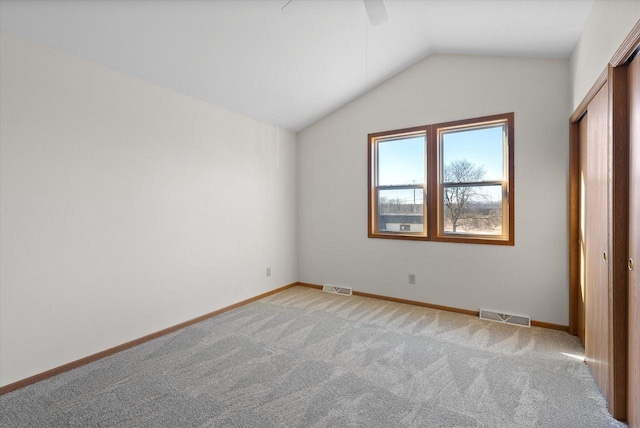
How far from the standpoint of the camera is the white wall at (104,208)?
7.22ft

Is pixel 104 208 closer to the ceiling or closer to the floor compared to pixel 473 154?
closer to the floor

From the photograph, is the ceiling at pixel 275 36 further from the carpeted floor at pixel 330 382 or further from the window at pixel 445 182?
the carpeted floor at pixel 330 382

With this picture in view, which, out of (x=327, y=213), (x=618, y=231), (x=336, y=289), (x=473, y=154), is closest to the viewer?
(x=618, y=231)

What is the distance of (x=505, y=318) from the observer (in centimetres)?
340

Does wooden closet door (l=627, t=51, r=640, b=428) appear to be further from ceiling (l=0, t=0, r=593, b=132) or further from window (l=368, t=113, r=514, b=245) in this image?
window (l=368, t=113, r=514, b=245)

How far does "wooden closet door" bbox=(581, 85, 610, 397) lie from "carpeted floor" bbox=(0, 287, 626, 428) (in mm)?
239

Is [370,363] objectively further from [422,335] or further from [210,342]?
[210,342]

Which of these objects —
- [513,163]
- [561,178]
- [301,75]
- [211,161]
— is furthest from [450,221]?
[211,161]

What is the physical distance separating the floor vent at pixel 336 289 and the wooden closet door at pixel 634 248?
3.09 meters

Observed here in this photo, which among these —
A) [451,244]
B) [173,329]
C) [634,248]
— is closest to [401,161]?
[451,244]

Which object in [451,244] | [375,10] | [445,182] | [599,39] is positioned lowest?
[451,244]

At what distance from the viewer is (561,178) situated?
313 centimetres

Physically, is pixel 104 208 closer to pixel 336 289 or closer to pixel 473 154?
pixel 336 289

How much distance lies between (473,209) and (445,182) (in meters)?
0.47
